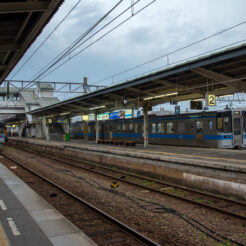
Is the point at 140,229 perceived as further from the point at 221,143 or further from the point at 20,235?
the point at 221,143

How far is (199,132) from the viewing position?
2017 centimetres

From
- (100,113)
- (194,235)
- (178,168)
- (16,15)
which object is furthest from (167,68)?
(100,113)

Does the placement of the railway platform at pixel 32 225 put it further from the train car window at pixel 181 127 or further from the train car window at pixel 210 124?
the train car window at pixel 181 127

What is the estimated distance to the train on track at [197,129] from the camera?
62.1ft

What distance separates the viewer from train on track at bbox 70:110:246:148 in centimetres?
1894

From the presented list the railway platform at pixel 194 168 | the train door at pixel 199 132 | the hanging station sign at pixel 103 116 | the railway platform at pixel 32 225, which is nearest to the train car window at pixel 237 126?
the train door at pixel 199 132

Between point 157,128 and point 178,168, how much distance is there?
1258 cm

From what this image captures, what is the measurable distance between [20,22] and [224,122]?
15.5 metres

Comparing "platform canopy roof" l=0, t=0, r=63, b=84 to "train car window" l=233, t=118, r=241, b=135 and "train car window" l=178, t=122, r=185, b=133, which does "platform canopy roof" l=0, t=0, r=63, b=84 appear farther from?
"train car window" l=233, t=118, r=241, b=135

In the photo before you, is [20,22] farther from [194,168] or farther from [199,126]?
[199,126]

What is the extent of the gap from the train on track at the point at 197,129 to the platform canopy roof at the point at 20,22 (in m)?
14.0

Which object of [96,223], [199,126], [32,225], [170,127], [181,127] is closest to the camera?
[32,225]

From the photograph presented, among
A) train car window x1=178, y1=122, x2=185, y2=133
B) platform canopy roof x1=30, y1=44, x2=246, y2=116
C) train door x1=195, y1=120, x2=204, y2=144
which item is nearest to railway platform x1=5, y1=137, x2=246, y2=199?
platform canopy roof x1=30, y1=44, x2=246, y2=116

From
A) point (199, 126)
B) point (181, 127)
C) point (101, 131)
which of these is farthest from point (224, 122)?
point (101, 131)
